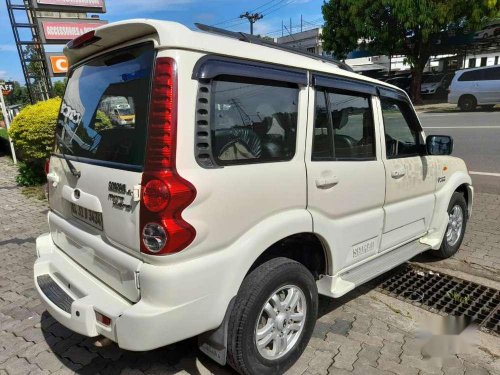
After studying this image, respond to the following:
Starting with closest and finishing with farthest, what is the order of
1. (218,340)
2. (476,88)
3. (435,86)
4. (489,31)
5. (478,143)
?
(218,340) < (478,143) < (476,88) < (489,31) < (435,86)

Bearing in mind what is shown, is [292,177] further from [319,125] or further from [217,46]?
[217,46]

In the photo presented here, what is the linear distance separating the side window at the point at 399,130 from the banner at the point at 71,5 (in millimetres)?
13451

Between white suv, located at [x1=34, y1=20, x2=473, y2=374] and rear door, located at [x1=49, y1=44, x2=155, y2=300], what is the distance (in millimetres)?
12

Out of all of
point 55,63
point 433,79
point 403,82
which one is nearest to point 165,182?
point 55,63

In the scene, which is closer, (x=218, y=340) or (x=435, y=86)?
(x=218, y=340)

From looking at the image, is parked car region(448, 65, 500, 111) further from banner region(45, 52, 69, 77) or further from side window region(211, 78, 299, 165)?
side window region(211, 78, 299, 165)

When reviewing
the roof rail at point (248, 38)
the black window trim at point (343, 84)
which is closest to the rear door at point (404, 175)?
the black window trim at point (343, 84)

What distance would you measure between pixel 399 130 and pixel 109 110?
2.37 m

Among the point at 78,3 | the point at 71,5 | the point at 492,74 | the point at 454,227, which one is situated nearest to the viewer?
the point at 454,227

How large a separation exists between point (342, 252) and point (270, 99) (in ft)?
3.90

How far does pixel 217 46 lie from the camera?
2.11m

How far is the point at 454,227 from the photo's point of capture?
4355mm

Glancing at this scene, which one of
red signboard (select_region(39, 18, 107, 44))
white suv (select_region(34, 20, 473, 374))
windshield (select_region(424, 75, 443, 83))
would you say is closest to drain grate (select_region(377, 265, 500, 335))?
white suv (select_region(34, 20, 473, 374))

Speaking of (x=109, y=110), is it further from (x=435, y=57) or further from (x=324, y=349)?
(x=435, y=57)
